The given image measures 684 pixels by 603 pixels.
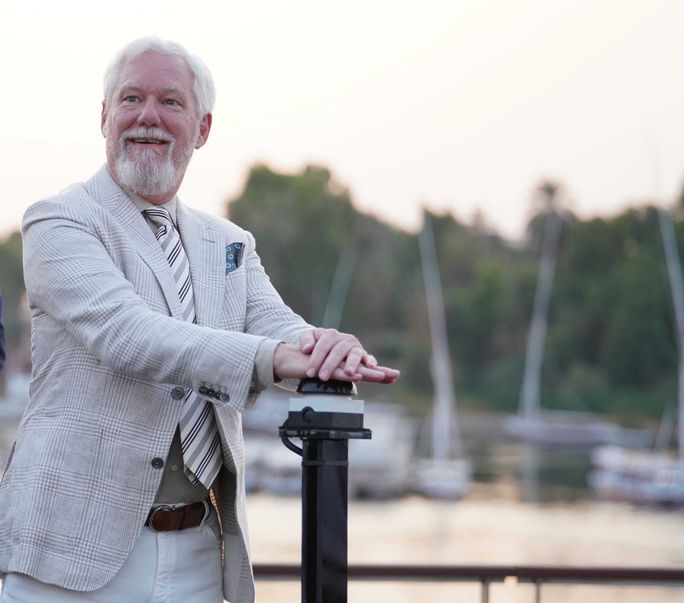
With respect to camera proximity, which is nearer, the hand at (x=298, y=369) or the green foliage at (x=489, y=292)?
the hand at (x=298, y=369)

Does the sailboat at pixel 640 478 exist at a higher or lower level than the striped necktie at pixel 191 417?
higher

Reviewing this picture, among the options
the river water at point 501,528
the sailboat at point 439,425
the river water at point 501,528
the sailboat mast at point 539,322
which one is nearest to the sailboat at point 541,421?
the sailboat mast at point 539,322

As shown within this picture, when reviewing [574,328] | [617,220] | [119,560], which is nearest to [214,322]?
[119,560]

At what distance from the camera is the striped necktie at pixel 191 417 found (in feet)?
6.73

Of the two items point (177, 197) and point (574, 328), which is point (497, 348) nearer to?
point (574, 328)

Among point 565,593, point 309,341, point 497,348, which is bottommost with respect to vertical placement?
point 565,593

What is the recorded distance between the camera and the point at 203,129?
227cm

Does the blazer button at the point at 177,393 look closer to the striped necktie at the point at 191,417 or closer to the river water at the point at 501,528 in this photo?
the striped necktie at the point at 191,417

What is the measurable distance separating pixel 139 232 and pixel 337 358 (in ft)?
1.40

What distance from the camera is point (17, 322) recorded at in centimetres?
6619

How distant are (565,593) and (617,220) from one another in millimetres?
62461

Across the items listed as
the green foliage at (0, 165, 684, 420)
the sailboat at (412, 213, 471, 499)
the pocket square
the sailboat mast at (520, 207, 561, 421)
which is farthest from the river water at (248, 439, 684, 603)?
the pocket square

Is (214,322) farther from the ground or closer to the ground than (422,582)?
farther from the ground

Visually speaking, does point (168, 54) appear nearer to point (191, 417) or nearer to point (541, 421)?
point (191, 417)
